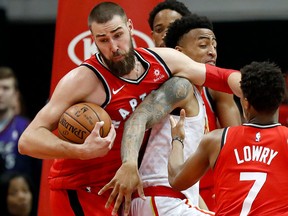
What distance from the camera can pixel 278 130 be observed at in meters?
4.47

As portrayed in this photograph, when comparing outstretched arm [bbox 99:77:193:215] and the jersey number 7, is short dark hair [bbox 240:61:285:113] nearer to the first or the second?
the jersey number 7

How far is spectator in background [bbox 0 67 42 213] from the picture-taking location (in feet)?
25.6

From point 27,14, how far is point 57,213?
188 inches

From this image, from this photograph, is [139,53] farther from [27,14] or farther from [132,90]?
[27,14]

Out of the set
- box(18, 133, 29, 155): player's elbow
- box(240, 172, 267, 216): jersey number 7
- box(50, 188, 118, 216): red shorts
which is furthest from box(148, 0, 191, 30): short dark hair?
box(240, 172, 267, 216): jersey number 7

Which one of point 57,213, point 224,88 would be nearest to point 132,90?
point 224,88

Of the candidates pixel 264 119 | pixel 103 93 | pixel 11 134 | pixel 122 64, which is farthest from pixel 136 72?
pixel 11 134

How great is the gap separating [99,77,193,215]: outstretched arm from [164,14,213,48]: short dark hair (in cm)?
87

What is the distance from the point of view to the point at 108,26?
17.2ft

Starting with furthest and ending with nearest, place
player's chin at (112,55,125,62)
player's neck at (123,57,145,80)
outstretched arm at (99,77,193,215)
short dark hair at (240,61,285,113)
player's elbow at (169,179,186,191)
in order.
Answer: player's neck at (123,57,145,80), player's chin at (112,55,125,62), outstretched arm at (99,77,193,215), player's elbow at (169,179,186,191), short dark hair at (240,61,285,113)

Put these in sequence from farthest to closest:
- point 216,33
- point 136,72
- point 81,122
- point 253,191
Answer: point 216,33, point 136,72, point 81,122, point 253,191

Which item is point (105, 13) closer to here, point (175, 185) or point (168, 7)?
point (175, 185)

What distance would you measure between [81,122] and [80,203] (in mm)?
679

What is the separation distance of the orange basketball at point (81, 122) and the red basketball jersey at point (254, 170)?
0.85 m
